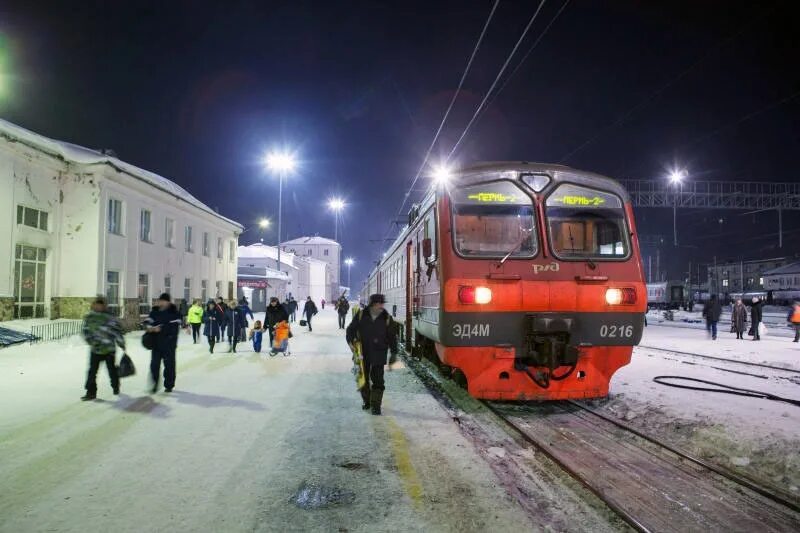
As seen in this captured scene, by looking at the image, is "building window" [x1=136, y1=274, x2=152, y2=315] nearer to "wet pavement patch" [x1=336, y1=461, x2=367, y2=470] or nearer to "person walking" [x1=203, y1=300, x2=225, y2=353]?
"person walking" [x1=203, y1=300, x2=225, y2=353]

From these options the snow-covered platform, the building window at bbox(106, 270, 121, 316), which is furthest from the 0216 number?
the building window at bbox(106, 270, 121, 316)

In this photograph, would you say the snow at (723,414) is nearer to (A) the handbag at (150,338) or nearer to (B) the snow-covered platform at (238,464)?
(B) the snow-covered platform at (238,464)

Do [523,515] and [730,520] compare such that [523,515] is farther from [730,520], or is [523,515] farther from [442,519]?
[730,520]

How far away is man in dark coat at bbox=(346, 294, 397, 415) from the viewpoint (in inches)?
280

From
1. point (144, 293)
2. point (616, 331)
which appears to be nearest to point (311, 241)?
point (144, 293)

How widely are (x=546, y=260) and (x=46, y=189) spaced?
18502 mm

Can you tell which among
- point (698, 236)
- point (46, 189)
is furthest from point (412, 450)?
point (698, 236)

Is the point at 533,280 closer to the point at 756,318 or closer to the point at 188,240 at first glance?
the point at 756,318

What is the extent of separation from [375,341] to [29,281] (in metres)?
16.3

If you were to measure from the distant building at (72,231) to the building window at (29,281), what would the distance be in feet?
0.11

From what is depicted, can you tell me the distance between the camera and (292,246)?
333 ft

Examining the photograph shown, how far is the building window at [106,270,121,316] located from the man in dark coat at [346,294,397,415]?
1660 centimetres

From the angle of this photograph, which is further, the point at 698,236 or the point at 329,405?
the point at 698,236

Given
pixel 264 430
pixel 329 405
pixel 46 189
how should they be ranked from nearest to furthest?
pixel 264 430 → pixel 329 405 → pixel 46 189
